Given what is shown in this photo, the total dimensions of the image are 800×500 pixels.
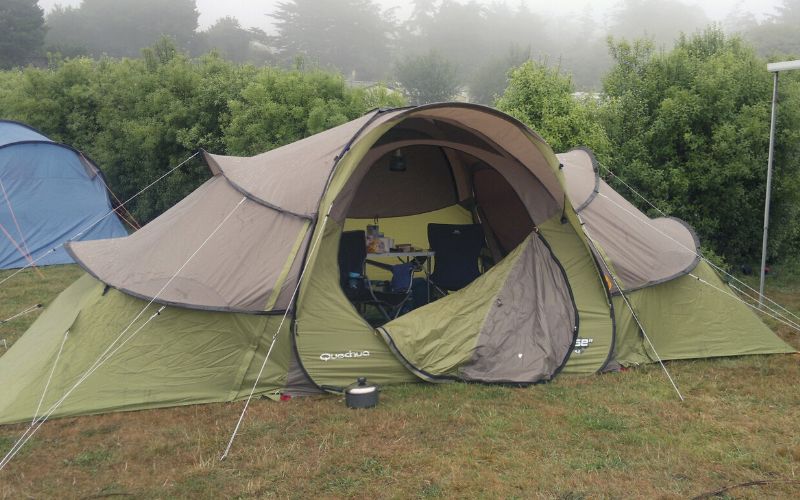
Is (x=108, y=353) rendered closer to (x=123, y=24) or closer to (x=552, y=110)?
(x=552, y=110)

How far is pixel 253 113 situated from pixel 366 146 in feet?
20.2

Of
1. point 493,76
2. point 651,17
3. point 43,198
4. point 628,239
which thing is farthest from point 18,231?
point 651,17

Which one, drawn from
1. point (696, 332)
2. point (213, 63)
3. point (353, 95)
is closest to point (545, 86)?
point (353, 95)

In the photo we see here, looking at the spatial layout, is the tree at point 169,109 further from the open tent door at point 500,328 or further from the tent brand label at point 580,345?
the tent brand label at point 580,345

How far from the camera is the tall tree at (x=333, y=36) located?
243 ft

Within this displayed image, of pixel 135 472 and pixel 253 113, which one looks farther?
pixel 253 113

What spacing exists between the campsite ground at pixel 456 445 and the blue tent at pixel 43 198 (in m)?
6.32

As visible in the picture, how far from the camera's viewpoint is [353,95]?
10930mm

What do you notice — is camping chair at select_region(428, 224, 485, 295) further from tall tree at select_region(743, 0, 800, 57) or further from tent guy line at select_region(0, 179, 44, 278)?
tall tree at select_region(743, 0, 800, 57)

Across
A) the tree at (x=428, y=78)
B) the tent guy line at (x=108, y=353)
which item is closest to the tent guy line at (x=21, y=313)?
the tent guy line at (x=108, y=353)

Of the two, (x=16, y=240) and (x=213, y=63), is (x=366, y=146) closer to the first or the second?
(x=16, y=240)

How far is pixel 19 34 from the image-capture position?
4266cm

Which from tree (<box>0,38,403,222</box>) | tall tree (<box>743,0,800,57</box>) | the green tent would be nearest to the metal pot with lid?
the green tent

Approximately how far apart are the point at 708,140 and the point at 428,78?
1693 inches
